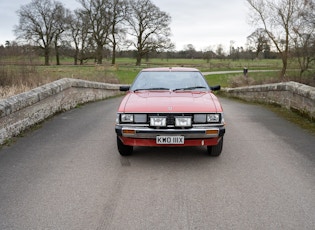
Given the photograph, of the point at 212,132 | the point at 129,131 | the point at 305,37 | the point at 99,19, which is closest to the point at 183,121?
the point at 212,132

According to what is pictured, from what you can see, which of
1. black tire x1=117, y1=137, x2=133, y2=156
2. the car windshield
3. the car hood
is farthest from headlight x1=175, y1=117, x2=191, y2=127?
the car windshield

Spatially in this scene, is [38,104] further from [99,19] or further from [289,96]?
[99,19]

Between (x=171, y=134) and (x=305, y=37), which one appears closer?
(x=171, y=134)

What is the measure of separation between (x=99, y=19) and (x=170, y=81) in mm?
42097

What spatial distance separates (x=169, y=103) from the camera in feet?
15.6

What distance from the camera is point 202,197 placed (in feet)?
11.5

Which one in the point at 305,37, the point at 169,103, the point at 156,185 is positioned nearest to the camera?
the point at 156,185

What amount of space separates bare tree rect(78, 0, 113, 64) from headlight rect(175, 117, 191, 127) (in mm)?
42845

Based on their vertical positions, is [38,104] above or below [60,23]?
below

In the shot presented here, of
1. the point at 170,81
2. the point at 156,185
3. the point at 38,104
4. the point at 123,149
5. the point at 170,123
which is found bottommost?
the point at 156,185

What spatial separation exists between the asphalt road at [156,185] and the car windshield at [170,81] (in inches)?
46.3

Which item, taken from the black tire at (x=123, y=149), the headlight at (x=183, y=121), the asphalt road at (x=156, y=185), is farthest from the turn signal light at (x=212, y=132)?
the black tire at (x=123, y=149)

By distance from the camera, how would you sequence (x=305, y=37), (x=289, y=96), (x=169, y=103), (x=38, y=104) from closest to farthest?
1. (x=169, y=103)
2. (x=38, y=104)
3. (x=289, y=96)
4. (x=305, y=37)

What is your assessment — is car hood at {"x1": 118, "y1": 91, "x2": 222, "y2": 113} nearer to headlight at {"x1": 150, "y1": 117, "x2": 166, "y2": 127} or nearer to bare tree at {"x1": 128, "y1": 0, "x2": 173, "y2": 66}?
headlight at {"x1": 150, "y1": 117, "x2": 166, "y2": 127}
